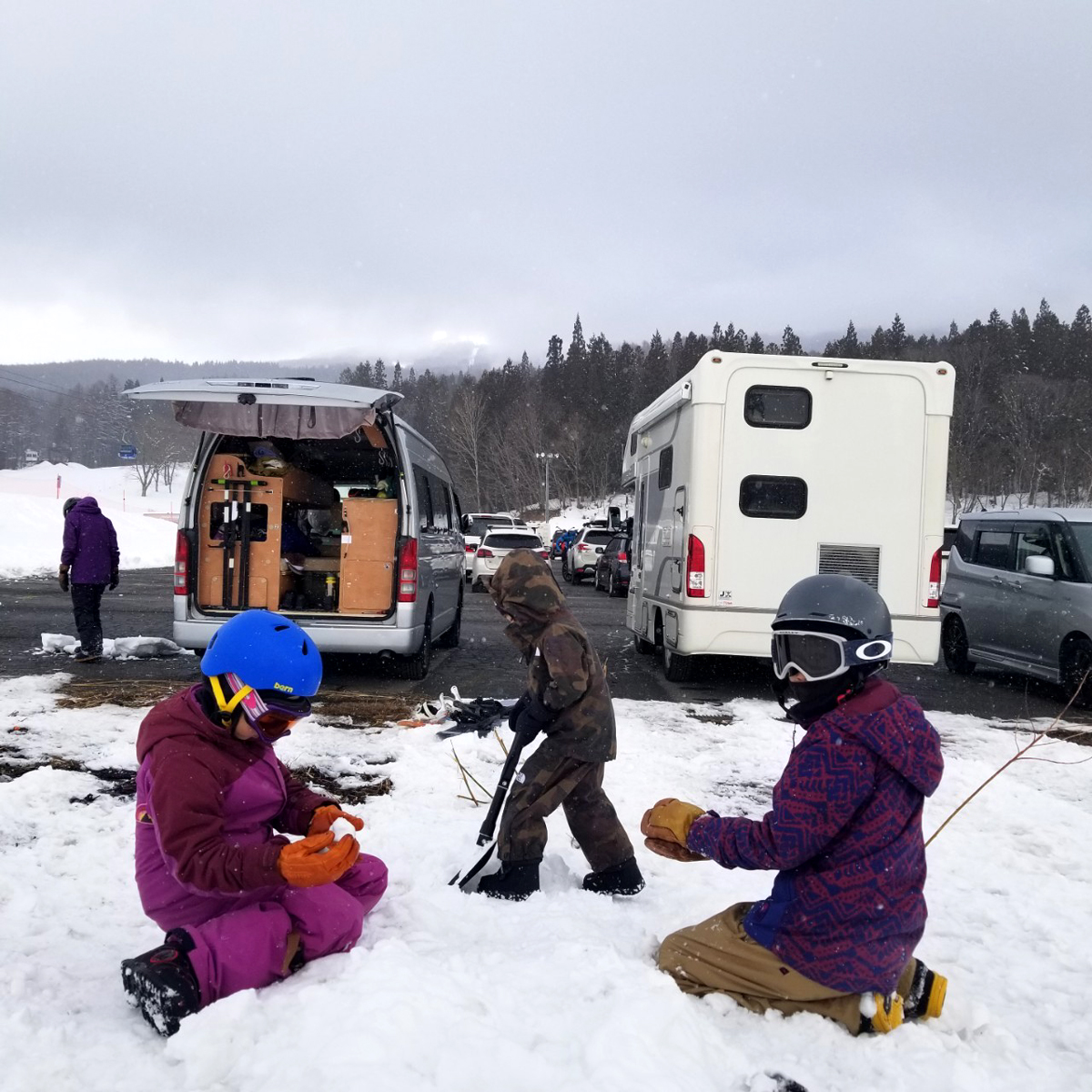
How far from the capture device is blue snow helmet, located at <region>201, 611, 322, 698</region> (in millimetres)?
2582

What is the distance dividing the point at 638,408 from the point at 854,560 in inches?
3124

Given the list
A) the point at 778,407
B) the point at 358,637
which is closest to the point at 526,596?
the point at 358,637

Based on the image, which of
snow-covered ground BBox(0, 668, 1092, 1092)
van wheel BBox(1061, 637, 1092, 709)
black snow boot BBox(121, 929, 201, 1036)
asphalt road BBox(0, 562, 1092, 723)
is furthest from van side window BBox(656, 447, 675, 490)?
black snow boot BBox(121, 929, 201, 1036)

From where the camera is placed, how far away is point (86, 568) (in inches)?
355

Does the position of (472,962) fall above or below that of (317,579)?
below

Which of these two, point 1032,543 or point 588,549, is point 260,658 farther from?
point 588,549

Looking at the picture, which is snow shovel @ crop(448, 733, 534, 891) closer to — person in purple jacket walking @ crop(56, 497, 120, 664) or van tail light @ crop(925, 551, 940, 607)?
van tail light @ crop(925, 551, 940, 607)

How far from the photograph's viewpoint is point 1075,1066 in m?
2.58

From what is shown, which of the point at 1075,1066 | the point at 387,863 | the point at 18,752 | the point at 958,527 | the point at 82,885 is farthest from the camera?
the point at 958,527

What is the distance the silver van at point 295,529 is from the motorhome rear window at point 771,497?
9.96ft

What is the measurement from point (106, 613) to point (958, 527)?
12.3m

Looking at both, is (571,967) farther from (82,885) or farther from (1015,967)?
(82,885)

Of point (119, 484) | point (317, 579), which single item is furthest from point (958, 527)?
point (119, 484)

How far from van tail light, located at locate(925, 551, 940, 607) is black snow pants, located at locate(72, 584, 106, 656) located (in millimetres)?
8115
